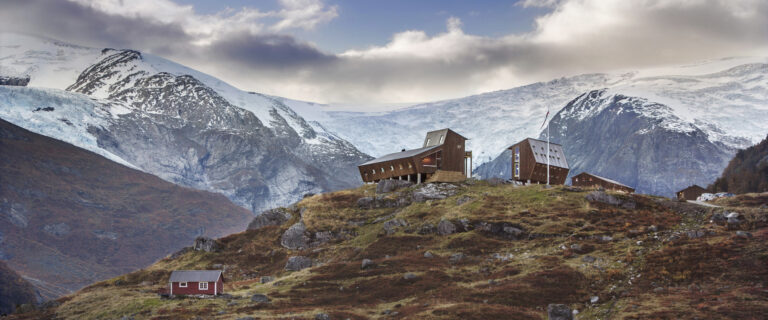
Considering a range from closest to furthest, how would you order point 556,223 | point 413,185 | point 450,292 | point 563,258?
point 450,292 → point 563,258 → point 556,223 → point 413,185

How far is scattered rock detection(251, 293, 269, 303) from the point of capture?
66188mm

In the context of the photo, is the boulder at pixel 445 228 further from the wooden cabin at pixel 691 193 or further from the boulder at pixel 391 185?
the wooden cabin at pixel 691 193

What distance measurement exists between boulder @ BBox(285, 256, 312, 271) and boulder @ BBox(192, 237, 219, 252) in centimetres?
1875

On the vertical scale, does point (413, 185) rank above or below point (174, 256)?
above

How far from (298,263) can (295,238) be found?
9792mm

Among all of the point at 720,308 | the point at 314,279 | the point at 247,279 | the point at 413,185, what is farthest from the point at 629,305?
the point at 413,185

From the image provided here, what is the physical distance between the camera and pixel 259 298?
6669 centimetres

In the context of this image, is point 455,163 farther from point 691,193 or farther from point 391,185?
point 691,193

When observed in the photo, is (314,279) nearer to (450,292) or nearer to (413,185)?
(450,292)

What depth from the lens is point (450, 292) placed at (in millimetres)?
60812

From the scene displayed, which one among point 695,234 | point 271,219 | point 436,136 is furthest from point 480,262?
point 436,136

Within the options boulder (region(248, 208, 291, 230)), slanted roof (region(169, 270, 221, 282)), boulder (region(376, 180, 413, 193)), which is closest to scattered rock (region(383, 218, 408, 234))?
boulder (region(376, 180, 413, 193))

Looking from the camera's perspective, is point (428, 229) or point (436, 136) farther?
point (436, 136)

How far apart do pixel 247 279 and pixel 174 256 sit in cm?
2312
